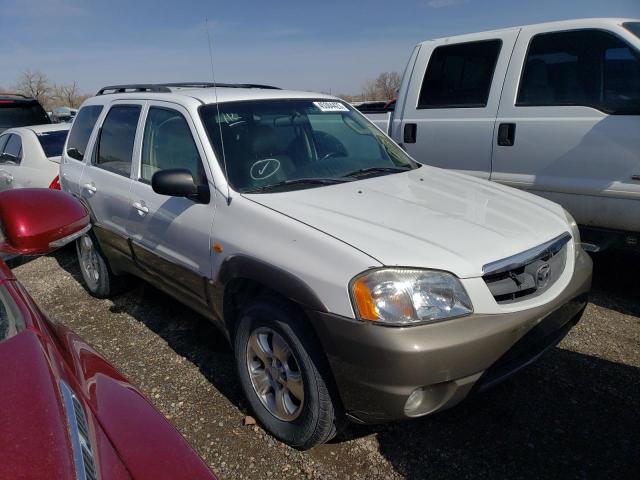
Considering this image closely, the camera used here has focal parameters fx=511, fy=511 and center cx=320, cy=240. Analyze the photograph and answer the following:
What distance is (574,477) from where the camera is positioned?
225 centimetres

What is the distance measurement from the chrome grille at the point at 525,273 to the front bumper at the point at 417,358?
0.32ft

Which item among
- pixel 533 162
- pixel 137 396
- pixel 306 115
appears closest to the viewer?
pixel 137 396

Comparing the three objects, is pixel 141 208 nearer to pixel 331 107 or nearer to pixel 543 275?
pixel 331 107

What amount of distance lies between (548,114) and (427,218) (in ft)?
7.65

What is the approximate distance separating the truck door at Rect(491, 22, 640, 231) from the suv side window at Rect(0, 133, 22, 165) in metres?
5.52

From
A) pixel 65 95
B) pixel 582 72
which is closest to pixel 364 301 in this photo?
pixel 582 72

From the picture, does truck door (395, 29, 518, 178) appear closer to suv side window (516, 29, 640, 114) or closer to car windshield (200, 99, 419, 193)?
suv side window (516, 29, 640, 114)

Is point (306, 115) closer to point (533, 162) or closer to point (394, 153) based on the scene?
point (394, 153)

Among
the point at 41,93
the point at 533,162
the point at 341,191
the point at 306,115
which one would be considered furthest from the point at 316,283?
the point at 41,93

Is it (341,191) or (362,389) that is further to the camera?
(341,191)

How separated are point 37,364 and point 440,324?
1381 mm

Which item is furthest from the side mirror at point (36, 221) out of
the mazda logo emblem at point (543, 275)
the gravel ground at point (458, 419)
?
the mazda logo emblem at point (543, 275)

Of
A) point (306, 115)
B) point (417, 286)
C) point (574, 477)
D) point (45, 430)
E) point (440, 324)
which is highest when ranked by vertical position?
point (306, 115)

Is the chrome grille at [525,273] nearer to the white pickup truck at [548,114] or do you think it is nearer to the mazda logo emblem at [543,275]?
the mazda logo emblem at [543,275]
